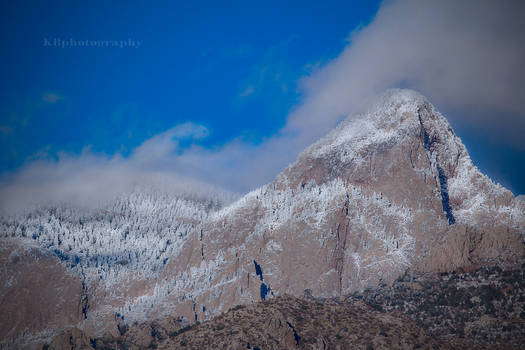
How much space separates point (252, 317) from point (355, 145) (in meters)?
109

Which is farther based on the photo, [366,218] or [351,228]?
[351,228]

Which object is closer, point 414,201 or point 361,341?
point 361,341

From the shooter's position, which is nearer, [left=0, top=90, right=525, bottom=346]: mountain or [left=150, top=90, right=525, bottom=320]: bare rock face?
[left=150, top=90, right=525, bottom=320]: bare rock face

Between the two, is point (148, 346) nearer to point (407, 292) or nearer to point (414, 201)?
point (407, 292)

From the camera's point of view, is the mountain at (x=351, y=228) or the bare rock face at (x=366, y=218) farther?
the mountain at (x=351, y=228)

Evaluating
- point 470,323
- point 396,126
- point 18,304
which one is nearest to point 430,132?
point 396,126

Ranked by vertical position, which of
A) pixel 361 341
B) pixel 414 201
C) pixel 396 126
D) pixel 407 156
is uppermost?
pixel 396 126

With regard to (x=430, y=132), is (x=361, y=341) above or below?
below

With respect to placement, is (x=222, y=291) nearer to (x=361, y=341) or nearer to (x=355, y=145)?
(x=355, y=145)

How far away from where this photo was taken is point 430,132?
7628 inches

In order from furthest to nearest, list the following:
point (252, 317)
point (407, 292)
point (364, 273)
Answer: point (364, 273)
point (407, 292)
point (252, 317)

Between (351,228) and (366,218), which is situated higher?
(366,218)

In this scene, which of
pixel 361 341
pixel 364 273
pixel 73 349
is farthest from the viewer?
pixel 364 273

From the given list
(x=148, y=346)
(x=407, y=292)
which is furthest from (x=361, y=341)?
(x=148, y=346)
